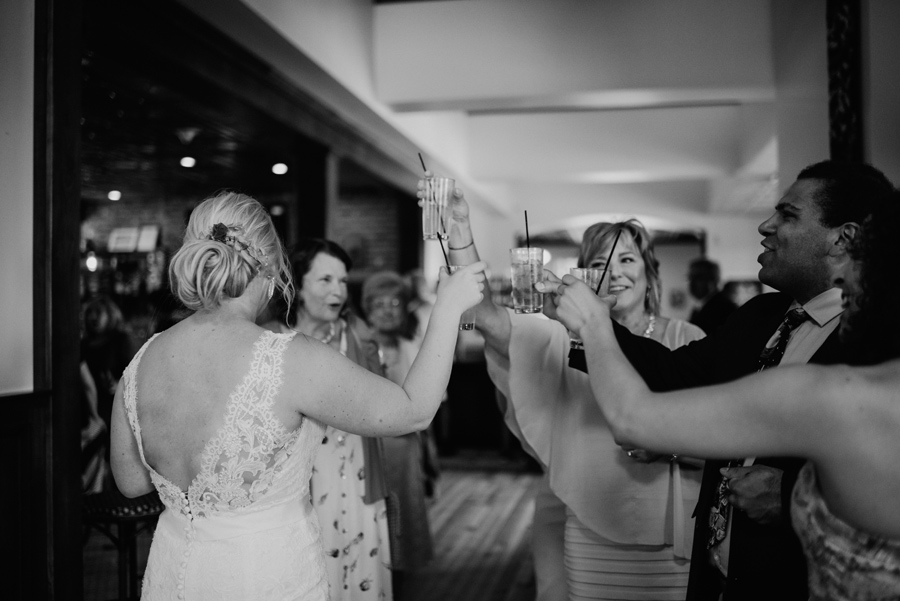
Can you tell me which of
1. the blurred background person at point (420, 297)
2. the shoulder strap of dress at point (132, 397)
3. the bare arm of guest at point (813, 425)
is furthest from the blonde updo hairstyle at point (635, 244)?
the blurred background person at point (420, 297)

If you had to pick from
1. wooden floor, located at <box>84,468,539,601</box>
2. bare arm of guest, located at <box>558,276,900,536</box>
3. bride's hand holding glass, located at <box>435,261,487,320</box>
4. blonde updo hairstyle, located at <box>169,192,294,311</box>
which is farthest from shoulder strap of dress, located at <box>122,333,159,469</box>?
wooden floor, located at <box>84,468,539,601</box>

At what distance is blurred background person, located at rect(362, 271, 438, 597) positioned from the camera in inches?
145

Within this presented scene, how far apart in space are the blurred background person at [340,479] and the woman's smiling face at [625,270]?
1021 mm

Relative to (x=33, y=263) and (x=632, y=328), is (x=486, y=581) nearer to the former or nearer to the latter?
(x=632, y=328)

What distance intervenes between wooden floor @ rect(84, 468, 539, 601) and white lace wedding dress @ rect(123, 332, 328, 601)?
2363 millimetres

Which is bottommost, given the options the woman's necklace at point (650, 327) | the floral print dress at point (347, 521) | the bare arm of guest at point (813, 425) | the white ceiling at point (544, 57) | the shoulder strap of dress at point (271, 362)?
the floral print dress at point (347, 521)

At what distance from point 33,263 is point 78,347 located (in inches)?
11.9

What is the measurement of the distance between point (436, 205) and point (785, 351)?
87cm

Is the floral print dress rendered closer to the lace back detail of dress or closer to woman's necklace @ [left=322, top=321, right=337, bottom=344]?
woman's necklace @ [left=322, top=321, right=337, bottom=344]

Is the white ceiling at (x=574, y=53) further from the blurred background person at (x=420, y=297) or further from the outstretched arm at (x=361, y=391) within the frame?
the outstretched arm at (x=361, y=391)

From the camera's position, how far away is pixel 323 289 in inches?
111

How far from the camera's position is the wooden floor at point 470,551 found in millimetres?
3846

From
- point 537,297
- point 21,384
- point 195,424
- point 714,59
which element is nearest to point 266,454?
point 195,424

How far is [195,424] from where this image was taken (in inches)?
58.5
